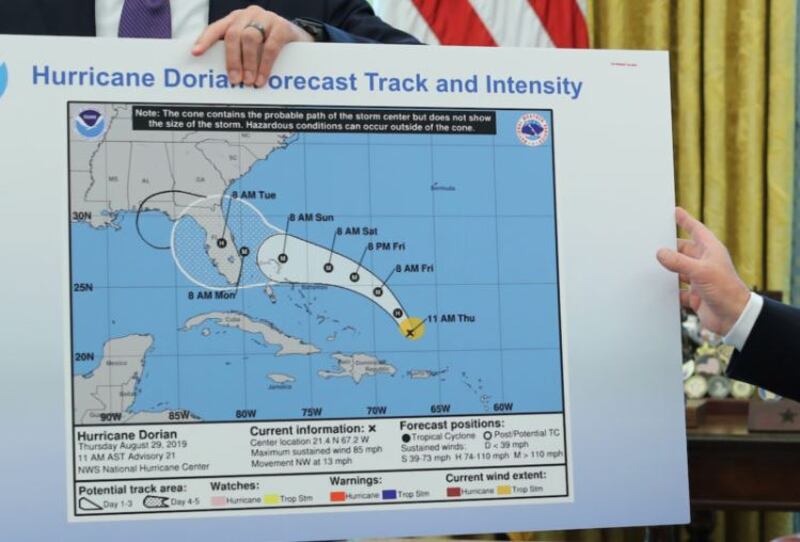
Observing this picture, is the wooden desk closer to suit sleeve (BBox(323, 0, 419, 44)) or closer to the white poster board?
the white poster board

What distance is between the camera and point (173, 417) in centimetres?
153

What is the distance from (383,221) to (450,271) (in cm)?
14

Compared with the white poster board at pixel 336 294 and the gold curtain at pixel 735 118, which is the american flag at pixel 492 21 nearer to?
the gold curtain at pixel 735 118

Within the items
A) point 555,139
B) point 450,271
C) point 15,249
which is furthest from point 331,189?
point 15,249

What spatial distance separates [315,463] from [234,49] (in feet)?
2.19

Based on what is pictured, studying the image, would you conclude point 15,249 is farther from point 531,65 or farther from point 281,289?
point 531,65

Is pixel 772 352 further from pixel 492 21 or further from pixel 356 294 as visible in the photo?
pixel 492 21

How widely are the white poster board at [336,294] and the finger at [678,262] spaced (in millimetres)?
33

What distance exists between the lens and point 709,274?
1.63 metres

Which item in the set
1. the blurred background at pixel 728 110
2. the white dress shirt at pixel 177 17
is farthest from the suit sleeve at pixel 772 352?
the blurred background at pixel 728 110

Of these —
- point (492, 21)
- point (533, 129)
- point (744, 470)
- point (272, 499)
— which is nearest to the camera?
point (272, 499)

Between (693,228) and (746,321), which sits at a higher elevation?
(693,228)

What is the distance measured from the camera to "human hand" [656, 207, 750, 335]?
63.9 inches

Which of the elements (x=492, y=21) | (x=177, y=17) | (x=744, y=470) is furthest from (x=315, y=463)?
(x=492, y=21)
